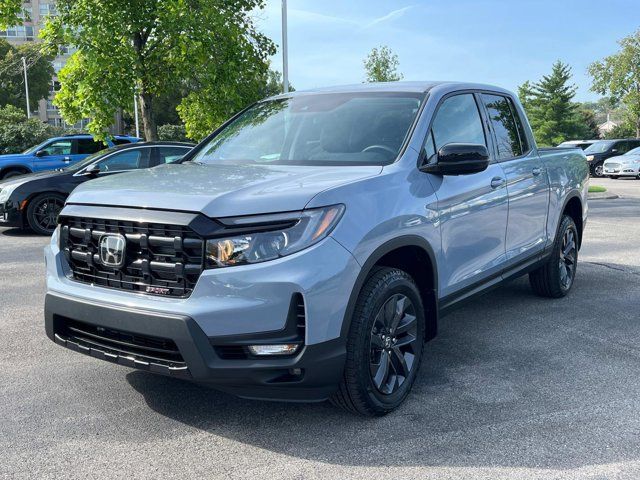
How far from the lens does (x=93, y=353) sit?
334 cm

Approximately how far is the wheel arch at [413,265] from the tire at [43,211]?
8406 mm

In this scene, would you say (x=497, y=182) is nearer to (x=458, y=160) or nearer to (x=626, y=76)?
(x=458, y=160)

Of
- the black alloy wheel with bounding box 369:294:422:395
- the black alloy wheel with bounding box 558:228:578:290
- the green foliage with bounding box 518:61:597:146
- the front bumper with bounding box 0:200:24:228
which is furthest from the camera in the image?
the green foliage with bounding box 518:61:597:146

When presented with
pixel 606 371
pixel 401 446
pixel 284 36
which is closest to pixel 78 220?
pixel 401 446

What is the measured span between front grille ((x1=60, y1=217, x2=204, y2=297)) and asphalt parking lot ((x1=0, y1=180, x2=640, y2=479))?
0.78 m

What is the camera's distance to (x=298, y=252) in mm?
2992

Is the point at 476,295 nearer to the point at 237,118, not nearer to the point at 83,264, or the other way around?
the point at 237,118

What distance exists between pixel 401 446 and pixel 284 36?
801 inches

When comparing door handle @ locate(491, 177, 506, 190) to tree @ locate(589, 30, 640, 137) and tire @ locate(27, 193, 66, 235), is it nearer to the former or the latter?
tire @ locate(27, 193, 66, 235)

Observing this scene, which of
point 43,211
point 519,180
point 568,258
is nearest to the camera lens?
point 519,180

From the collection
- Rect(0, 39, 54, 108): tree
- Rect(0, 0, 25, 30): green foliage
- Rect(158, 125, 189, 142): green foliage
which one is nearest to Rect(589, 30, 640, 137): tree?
Rect(158, 125, 189, 142): green foliage

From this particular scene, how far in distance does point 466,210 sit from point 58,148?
48.4 feet

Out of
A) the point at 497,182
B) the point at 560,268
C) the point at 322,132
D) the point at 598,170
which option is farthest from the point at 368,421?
the point at 598,170

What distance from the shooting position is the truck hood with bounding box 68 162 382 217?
3.06 meters
